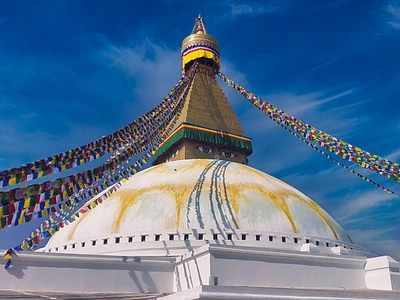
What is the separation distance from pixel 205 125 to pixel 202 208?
17.9ft

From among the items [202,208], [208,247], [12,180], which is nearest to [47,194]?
[12,180]

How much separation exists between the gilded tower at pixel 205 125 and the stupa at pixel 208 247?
1.61m

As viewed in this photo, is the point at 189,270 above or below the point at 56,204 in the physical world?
below

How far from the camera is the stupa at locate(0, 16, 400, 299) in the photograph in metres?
9.61

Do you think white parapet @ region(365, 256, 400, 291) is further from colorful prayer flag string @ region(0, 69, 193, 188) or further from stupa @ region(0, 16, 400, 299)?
colorful prayer flag string @ region(0, 69, 193, 188)

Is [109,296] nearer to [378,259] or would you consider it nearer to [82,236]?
[82,236]

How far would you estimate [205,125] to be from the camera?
16594 millimetres

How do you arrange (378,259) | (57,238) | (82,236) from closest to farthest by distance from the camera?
1. (378,259)
2. (82,236)
3. (57,238)

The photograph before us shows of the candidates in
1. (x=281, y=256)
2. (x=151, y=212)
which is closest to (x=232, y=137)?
(x=151, y=212)

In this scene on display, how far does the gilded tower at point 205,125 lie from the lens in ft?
52.6

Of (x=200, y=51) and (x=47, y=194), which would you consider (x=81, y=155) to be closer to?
(x=47, y=194)

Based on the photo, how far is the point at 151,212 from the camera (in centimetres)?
1170

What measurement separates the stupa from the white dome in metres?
0.03

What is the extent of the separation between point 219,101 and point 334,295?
10.6 m
